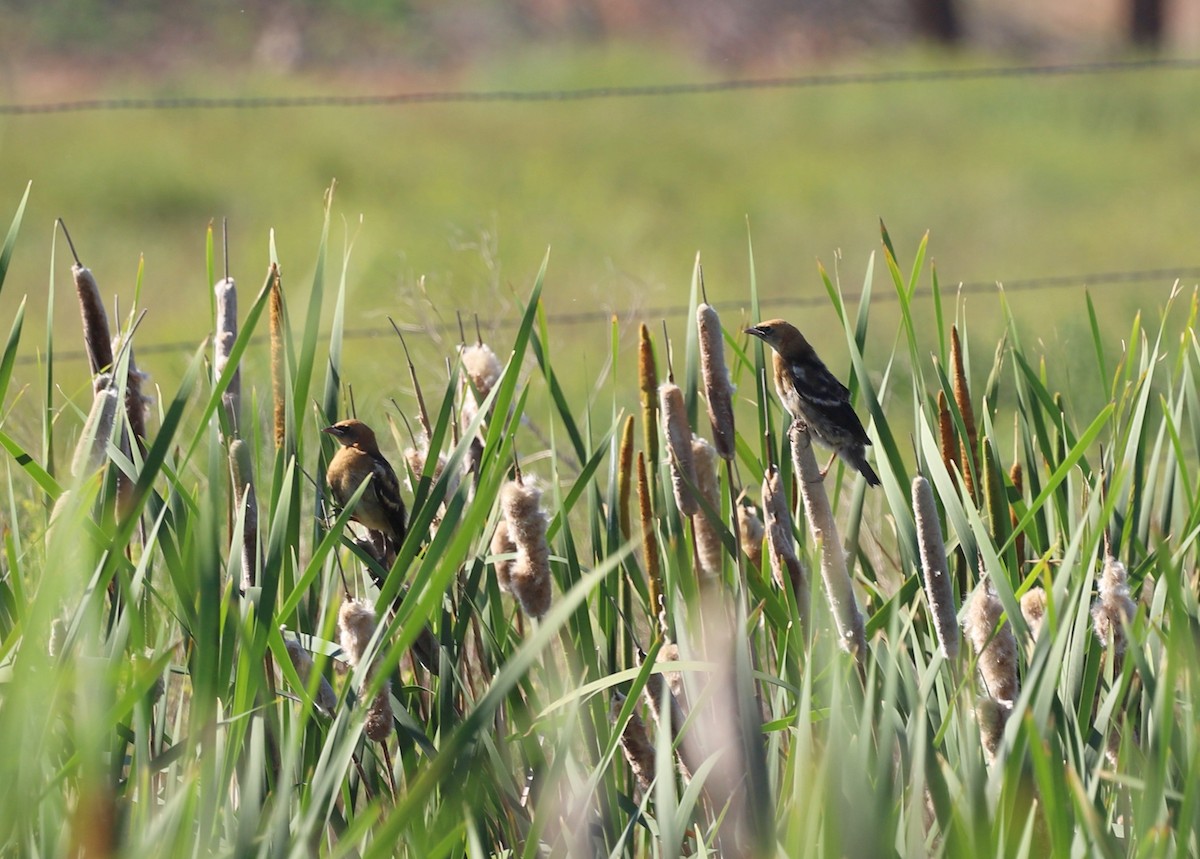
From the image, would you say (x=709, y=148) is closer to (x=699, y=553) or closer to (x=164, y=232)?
(x=164, y=232)

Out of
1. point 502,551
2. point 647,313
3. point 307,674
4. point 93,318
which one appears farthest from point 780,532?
point 647,313

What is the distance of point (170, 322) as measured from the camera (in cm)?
762

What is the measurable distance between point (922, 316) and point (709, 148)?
7.70m

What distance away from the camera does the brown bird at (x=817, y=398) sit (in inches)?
72.5

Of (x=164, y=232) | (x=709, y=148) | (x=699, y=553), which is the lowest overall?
(x=699, y=553)

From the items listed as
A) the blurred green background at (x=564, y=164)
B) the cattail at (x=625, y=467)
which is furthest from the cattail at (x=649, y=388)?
the blurred green background at (x=564, y=164)

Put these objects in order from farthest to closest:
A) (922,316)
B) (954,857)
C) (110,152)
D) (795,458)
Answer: (110,152), (922,316), (795,458), (954,857)

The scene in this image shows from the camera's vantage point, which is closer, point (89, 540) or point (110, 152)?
point (89, 540)

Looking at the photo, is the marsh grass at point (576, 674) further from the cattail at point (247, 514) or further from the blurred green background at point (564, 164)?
the blurred green background at point (564, 164)

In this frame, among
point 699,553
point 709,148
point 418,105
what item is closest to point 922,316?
point 699,553

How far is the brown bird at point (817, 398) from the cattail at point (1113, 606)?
43 centimetres

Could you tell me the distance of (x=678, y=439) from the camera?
1.28 m

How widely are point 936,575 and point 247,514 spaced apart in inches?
24.8

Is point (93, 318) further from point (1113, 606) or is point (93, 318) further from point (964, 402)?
point (1113, 606)
